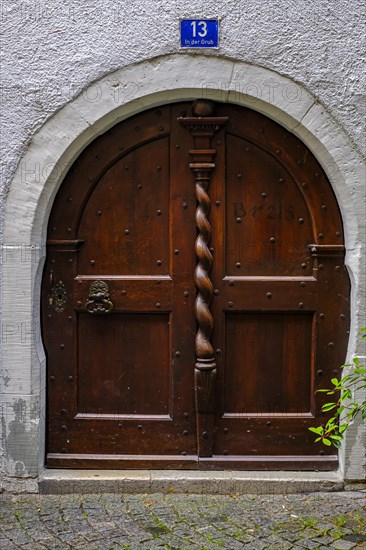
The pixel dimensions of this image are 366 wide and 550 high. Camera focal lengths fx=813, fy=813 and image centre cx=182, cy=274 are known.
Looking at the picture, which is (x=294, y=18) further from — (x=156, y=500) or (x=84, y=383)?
(x=156, y=500)

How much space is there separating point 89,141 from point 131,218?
20.3 inches

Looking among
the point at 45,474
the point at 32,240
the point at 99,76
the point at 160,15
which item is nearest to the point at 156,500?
the point at 45,474

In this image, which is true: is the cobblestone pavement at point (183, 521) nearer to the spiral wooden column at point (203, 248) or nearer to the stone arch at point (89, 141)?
the stone arch at point (89, 141)

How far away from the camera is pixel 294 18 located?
4.60 m

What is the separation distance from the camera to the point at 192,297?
4855mm

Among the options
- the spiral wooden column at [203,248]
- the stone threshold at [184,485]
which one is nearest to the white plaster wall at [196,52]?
the spiral wooden column at [203,248]

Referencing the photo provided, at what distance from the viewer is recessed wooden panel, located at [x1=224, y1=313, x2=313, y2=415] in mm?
4887

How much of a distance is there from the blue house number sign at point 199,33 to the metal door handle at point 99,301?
1.48 m

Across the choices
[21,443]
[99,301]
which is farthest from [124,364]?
[21,443]

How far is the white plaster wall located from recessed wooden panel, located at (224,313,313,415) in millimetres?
1111

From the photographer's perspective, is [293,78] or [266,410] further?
[266,410]

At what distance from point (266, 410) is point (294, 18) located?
230 cm

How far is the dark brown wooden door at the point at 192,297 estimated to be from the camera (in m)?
4.81

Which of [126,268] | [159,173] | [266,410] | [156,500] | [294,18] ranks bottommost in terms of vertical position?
[156,500]
